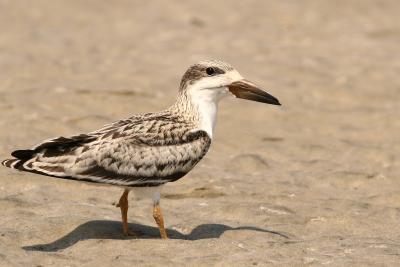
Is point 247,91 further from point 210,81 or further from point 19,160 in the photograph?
point 19,160

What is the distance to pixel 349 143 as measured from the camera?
13.9 meters

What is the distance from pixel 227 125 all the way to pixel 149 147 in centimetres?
525

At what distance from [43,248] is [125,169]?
3.72ft

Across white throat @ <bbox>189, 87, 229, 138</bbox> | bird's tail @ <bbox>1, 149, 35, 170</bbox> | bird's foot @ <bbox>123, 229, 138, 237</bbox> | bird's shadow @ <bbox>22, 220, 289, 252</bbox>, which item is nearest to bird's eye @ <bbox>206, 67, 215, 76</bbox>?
white throat @ <bbox>189, 87, 229, 138</bbox>

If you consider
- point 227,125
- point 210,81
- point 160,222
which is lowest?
point 160,222

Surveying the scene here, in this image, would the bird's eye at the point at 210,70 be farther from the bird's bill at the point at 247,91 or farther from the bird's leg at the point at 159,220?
the bird's leg at the point at 159,220

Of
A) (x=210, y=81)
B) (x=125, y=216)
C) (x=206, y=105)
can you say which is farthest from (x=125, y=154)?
(x=210, y=81)

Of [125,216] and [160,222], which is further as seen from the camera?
[125,216]

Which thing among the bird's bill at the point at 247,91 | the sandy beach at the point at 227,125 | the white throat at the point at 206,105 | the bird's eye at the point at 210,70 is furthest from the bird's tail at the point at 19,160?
the bird's bill at the point at 247,91

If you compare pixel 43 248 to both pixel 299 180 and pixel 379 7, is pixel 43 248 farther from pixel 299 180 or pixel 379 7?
pixel 379 7

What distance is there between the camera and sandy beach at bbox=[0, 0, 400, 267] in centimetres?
918

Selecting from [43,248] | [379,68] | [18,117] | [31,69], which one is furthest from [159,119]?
[379,68]

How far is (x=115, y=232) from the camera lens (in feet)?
31.8

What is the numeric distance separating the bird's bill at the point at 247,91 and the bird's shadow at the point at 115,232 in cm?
145
